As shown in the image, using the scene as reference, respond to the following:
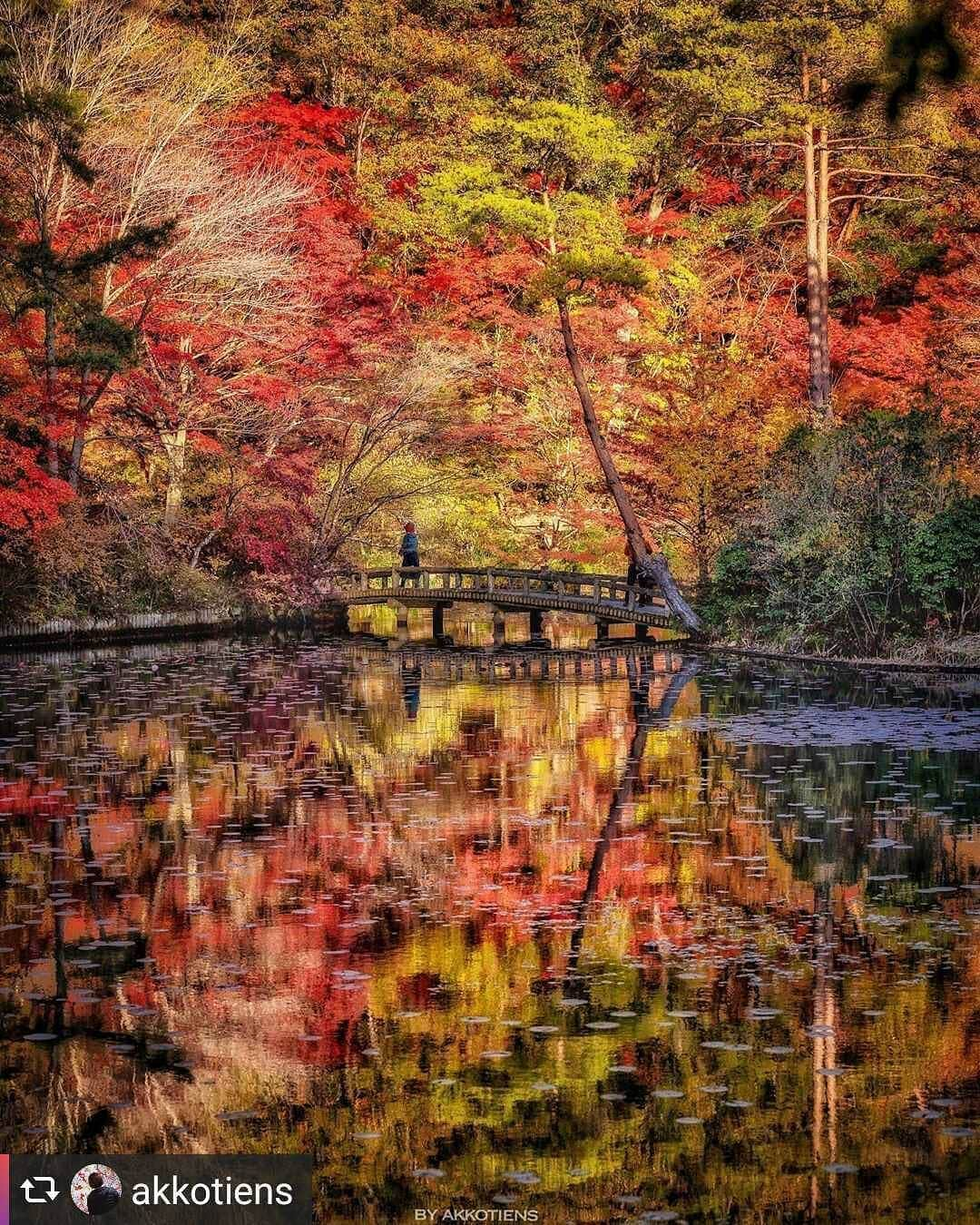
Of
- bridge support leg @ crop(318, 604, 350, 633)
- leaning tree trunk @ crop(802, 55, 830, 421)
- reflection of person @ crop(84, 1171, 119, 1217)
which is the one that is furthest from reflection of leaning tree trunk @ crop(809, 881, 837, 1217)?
bridge support leg @ crop(318, 604, 350, 633)

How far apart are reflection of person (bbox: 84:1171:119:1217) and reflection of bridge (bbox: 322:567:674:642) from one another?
29.2 metres

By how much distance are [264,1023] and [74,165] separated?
25.5 m

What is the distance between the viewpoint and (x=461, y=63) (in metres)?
48.4

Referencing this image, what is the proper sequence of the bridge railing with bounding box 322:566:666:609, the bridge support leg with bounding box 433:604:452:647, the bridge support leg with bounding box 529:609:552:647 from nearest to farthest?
the bridge railing with bounding box 322:566:666:609 < the bridge support leg with bounding box 529:609:552:647 < the bridge support leg with bounding box 433:604:452:647

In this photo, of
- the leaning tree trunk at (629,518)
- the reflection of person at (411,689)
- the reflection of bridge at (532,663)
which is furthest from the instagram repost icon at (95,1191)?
the leaning tree trunk at (629,518)

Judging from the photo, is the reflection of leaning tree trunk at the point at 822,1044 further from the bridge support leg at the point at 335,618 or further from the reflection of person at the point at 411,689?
the bridge support leg at the point at 335,618

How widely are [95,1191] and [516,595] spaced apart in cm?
3250

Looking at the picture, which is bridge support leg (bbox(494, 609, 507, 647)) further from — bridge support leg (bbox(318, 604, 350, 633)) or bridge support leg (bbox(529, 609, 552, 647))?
bridge support leg (bbox(318, 604, 350, 633))

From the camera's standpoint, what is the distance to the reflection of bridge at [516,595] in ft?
121

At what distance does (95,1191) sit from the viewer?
744 centimetres

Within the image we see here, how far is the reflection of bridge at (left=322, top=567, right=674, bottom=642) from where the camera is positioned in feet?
121

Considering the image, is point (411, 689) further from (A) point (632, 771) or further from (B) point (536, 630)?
(B) point (536, 630)

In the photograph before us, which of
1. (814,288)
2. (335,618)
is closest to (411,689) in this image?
(335,618)

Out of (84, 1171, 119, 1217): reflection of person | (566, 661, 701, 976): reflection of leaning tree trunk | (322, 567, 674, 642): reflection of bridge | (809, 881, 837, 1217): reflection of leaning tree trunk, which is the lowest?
(84, 1171, 119, 1217): reflection of person
